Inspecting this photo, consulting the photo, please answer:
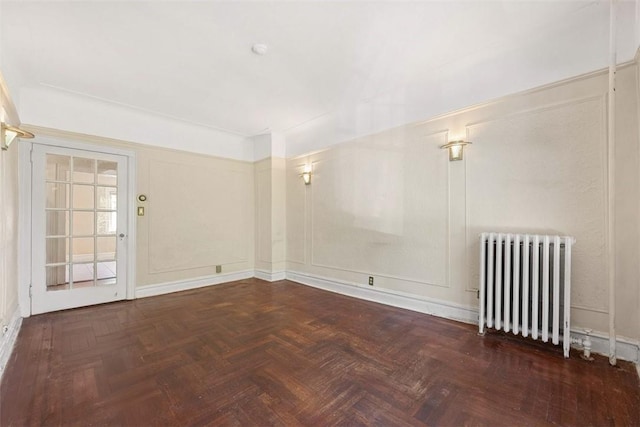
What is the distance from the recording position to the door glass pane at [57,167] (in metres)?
3.41

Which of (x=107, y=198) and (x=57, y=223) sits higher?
(x=107, y=198)

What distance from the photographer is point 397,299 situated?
11.5ft

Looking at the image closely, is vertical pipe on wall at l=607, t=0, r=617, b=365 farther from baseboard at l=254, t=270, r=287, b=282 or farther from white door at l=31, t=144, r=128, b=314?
white door at l=31, t=144, r=128, b=314

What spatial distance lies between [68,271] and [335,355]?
3679 mm

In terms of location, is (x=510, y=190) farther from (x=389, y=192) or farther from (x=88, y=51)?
(x=88, y=51)

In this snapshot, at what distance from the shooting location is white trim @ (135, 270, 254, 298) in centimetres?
408

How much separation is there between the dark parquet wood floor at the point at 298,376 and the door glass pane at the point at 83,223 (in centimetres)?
110

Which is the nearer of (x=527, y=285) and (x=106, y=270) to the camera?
(x=527, y=285)

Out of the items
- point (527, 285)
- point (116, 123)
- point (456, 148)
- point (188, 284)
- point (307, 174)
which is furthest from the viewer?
point (307, 174)

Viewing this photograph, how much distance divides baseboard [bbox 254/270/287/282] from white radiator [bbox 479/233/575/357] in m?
3.44

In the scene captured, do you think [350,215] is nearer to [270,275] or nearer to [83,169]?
[270,275]

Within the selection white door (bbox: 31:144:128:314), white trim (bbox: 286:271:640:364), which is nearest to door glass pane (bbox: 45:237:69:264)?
white door (bbox: 31:144:128:314)

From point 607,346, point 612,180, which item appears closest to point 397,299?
point 607,346

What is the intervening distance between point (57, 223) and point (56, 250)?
0.35 m
